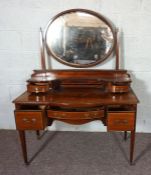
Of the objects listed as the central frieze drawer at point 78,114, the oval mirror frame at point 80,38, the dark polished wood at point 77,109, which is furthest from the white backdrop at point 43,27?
the central frieze drawer at point 78,114

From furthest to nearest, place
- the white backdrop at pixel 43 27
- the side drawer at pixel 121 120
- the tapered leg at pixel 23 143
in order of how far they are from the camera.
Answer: the white backdrop at pixel 43 27
the tapered leg at pixel 23 143
the side drawer at pixel 121 120

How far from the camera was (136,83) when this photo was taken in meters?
2.12

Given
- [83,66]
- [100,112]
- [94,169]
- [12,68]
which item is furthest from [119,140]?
[12,68]

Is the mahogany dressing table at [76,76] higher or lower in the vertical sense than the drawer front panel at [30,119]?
higher

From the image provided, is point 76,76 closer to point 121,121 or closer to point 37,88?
point 37,88

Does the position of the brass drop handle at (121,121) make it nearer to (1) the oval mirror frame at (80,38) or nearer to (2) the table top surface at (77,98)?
(2) the table top surface at (77,98)

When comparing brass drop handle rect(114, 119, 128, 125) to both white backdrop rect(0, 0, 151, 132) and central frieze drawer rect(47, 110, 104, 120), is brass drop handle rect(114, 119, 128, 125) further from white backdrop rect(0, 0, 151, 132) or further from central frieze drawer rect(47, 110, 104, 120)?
white backdrop rect(0, 0, 151, 132)

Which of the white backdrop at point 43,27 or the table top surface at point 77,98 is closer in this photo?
the table top surface at point 77,98

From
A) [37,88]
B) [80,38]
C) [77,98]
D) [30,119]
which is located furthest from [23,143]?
[80,38]

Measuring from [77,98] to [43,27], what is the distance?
82cm

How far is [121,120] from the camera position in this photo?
1.55m

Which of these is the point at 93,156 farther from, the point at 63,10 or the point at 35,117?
the point at 63,10

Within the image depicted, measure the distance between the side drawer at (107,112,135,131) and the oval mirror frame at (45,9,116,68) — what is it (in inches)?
25.9

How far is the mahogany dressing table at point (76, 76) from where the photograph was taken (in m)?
1.59
